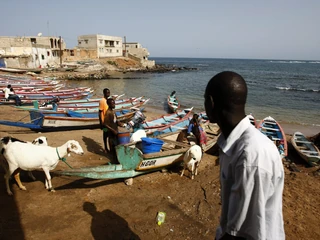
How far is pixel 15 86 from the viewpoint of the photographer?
835 inches

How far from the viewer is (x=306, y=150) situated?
942cm

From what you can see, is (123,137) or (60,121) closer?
(123,137)

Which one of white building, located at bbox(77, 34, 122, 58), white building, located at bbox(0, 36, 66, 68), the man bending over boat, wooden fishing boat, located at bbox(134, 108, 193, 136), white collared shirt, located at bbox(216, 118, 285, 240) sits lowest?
wooden fishing boat, located at bbox(134, 108, 193, 136)

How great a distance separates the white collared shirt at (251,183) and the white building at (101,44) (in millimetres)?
60066

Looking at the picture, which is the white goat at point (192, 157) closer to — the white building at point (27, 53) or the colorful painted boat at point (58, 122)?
the colorful painted boat at point (58, 122)

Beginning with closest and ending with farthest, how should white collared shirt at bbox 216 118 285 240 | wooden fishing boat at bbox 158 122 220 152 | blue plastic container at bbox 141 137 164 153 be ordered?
white collared shirt at bbox 216 118 285 240 < blue plastic container at bbox 141 137 164 153 < wooden fishing boat at bbox 158 122 220 152

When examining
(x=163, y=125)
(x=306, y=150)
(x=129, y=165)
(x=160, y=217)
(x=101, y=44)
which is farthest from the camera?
(x=101, y=44)

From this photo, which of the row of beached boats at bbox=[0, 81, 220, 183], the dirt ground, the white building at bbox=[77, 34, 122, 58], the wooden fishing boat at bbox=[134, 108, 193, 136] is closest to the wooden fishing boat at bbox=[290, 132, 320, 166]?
the dirt ground

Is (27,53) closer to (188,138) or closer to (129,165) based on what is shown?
(188,138)

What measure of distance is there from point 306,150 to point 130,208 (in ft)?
27.5

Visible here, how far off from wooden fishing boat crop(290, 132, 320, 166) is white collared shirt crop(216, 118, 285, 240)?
339 inches

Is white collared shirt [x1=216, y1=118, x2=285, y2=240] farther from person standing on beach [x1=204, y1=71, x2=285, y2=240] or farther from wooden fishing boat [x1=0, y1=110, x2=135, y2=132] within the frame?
wooden fishing boat [x1=0, y1=110, x2=135, y2=132]

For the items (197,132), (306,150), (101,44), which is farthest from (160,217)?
(101,44)

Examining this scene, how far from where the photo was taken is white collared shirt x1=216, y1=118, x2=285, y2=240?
1238 mm
